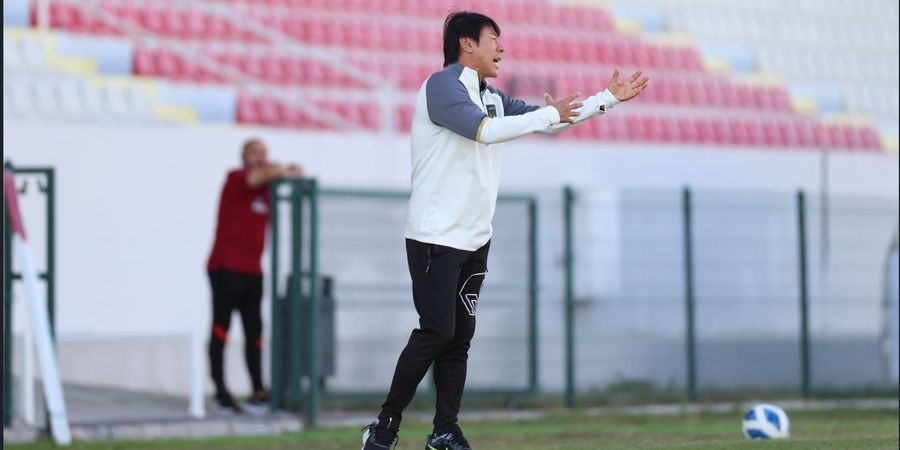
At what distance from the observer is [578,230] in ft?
36.8

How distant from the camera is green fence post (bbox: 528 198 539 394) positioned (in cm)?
1075

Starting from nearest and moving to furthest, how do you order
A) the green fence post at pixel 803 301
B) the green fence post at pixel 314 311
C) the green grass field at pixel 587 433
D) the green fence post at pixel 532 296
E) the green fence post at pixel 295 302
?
1. the green grass field at pixel 587 433
2. the green fence post at pixel 314 311
3. the green fence post at pixel 295 302
4. the green fence post at pixel 532 296
5. the green fence post at pixel 803 301

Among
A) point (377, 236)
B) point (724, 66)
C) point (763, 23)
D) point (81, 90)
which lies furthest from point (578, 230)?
point (763, 23)

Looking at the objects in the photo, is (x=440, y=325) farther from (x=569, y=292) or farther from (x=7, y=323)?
(x=569, y=292)

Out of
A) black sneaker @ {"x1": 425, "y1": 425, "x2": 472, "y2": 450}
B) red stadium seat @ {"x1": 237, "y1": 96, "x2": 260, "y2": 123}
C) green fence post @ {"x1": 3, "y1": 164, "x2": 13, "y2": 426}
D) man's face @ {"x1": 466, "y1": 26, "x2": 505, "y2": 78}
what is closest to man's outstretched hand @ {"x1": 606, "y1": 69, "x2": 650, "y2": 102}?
man's face @ {"x1": 466, "y1": 26, "x2": 505, "y2": 78}

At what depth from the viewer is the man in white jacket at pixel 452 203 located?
4812 millimetres

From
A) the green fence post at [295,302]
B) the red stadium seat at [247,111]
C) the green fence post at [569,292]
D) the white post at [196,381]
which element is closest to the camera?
the white post at [196,381]

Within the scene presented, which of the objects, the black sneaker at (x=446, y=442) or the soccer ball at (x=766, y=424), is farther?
the soccer ball at (x=766, y=424)

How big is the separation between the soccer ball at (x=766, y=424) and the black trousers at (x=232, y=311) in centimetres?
344

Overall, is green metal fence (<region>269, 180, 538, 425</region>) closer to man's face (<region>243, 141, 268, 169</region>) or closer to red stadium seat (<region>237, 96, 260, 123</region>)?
man's face (<region>243, 141, 268, 169</region>)

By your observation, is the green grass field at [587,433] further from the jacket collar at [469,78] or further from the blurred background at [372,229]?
the jacket collar at [469,78]

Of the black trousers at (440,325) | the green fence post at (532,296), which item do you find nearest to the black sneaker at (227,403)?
the green fence post at (532,296)

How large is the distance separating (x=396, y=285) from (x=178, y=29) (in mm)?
6694

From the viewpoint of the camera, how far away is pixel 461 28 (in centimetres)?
498
